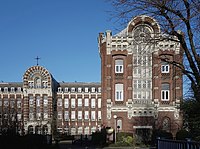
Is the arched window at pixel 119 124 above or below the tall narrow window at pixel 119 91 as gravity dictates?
below

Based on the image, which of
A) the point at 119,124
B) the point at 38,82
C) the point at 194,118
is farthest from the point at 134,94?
the point at 38,82

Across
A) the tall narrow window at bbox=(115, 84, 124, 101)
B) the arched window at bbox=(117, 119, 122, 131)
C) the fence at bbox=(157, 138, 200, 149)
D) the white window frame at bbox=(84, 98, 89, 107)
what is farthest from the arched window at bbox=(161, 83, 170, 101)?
the white window frame at bbox=(84, 98, 89, 107)

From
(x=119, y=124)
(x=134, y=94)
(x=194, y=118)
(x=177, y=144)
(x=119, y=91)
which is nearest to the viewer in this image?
(x=177, y=144)

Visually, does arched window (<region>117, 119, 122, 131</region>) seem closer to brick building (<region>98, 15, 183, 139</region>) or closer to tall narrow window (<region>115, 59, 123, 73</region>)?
brick building (<region>98, 15, 183, 139</region>)

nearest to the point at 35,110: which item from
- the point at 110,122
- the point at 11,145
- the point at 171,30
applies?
the point at 110,122

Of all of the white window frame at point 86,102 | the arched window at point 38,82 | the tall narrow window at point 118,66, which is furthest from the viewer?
the white window frame at point 86,102

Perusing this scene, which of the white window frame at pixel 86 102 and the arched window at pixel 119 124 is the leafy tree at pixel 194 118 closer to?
the arched window at pixel 119 124

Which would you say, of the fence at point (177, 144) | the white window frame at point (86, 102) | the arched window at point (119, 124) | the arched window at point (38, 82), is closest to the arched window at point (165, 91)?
the arched window at point (119, 124)

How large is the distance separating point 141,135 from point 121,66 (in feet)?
33.1

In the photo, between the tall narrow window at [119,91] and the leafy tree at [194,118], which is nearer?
the leafy tree at [194,118]

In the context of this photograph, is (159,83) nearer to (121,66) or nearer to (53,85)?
(121,66)

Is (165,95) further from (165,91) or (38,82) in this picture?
(38,82)

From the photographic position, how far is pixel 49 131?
8675 cm

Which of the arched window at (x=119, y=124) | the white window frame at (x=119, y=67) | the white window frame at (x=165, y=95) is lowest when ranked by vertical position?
the arched window at (x=119, y=124)
